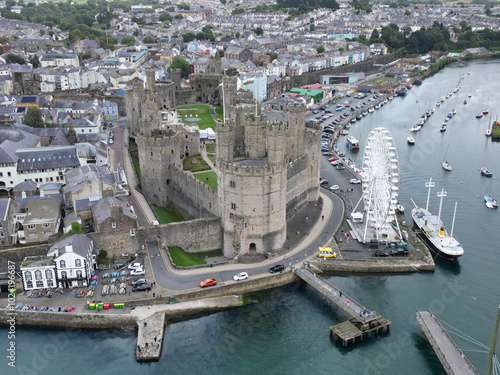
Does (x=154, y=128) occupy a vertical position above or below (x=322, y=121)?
above

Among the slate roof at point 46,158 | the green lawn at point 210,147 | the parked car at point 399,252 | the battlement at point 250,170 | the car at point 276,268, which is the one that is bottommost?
the parked car at point 399,252

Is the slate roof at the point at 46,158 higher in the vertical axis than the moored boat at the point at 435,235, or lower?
higher

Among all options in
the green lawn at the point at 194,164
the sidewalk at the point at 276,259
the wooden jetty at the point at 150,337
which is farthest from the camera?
the green lawn at the point at 194,164

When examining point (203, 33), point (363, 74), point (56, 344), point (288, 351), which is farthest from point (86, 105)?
point (203, 33)

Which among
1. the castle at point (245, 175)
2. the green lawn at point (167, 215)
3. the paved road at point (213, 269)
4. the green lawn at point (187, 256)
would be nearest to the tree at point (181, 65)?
the castle at point (245, 175)

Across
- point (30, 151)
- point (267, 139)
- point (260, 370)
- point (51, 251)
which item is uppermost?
point (267, 139)

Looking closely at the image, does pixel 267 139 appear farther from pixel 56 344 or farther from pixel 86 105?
pixel 86 105

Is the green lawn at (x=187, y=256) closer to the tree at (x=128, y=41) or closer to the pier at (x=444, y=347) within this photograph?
the pier at (x=444, y=347)
